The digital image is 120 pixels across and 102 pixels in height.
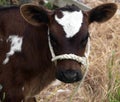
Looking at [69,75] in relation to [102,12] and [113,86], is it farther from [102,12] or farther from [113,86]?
[113,86]

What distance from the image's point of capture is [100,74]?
5891mm

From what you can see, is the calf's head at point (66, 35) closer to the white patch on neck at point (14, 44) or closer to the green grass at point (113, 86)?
the white patch on neck at point (14, 44)

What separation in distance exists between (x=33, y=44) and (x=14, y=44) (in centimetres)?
16

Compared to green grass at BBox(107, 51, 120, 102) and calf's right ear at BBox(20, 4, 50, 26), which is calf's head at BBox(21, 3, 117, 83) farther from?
green grass at BBox(107, 51, 120, 102)

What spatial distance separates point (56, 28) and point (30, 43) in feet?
1.50

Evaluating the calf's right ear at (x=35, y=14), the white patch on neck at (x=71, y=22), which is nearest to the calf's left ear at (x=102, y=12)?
the white patch on neck at (x=71, y=22)

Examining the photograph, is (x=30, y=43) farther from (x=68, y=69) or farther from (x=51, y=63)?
(x=68, y=69)

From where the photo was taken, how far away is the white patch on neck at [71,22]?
4259 millimetres

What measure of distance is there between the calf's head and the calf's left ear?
0.06 metres

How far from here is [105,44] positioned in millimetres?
6484

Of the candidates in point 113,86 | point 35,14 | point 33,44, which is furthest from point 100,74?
point 35,14

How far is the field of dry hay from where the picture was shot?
5250 millimetres

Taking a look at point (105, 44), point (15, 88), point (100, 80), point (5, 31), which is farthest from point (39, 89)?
point (105, 44)

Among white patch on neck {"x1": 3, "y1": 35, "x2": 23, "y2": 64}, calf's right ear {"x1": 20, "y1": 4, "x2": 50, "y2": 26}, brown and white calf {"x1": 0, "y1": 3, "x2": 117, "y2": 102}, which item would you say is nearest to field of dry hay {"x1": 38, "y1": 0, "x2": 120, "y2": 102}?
brown and white calf {"x1": 0, "y1": 3, "x2": 117, "y2": 102}
